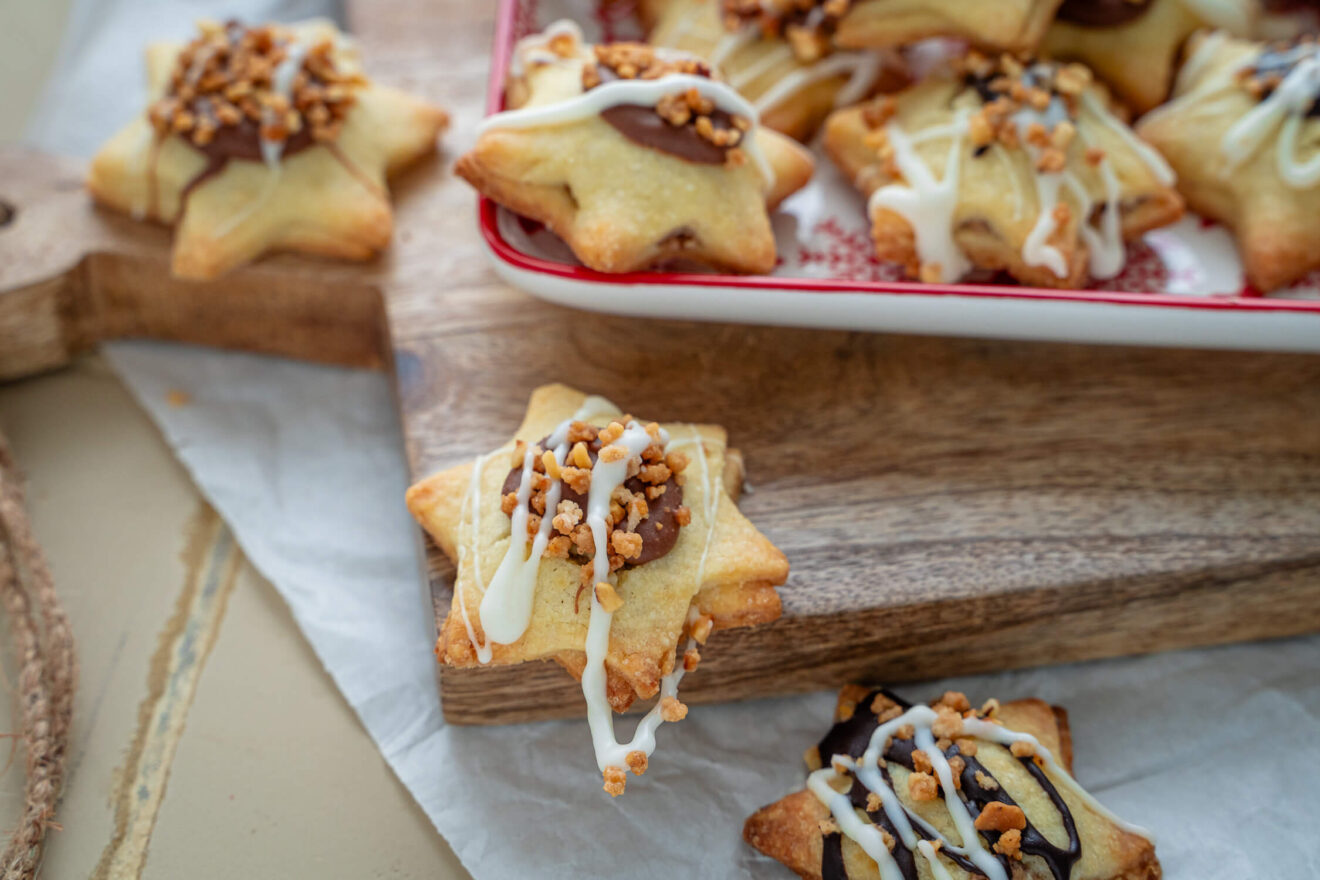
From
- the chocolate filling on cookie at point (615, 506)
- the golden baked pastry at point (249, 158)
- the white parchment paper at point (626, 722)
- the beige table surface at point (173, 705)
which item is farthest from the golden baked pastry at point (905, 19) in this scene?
the beige table surface at point (173, 705)

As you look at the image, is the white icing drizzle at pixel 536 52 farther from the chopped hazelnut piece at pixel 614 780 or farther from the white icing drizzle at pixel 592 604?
the chopped hazelnut piece at pixel 614 780

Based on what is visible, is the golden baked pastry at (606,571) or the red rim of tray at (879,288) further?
the red rim of tray at (879,288)

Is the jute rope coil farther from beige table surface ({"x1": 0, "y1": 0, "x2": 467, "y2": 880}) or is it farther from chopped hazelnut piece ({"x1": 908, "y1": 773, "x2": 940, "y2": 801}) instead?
chopped hazelnut piece ({"x1": 908, "y1": 773, "x2": 940, "y2": 801})

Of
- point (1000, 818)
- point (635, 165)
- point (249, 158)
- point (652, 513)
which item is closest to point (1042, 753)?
point (1000, 818)

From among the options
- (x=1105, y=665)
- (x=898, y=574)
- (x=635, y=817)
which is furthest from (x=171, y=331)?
(x=1105, y=665)

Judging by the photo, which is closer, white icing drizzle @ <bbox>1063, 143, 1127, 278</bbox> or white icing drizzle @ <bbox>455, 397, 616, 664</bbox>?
white icing drizzle @ <bbox>455, 397, 616, 664</bbox>

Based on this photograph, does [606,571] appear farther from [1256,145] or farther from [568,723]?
[1256,145]

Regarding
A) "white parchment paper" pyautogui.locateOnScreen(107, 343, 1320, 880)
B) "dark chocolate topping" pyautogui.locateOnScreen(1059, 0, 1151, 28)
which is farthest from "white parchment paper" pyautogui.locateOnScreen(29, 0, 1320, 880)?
"dark chocolate topping" pyautogui.locateOnScreen(1059, 0, 1151, 28)
